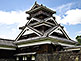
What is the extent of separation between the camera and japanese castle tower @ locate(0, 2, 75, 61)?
52.4ft

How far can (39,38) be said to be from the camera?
15695mm

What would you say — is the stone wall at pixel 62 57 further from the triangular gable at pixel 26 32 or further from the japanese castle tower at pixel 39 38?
the triangular gable at pixel 26 32

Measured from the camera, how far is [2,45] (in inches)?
647

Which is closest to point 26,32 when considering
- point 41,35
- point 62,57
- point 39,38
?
point 41,35

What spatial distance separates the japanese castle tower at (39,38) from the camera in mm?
15977

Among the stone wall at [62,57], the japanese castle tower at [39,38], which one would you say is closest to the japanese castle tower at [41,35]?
the japanese castle tower at [39,38]

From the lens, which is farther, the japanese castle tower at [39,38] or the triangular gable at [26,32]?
the triangular gable at [26,32]

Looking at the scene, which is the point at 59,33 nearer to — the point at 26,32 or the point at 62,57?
the point at 26,32

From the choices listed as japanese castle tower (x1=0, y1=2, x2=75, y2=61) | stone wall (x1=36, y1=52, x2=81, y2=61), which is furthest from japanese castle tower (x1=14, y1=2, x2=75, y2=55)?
stone wall (x1=36, y1=52, x2=81, y2=61)

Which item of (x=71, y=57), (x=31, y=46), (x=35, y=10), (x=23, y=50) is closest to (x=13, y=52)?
(x=23, y=50)

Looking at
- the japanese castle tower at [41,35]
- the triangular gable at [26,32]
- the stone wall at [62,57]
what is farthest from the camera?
the triangular gable at [26,32]

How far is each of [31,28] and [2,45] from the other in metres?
4.31

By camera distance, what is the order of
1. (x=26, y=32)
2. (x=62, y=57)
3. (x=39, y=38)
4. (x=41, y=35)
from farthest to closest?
1. (x=26, y=32)
2. (x=41, y=35)
3. (x=39, y=38)
4. (x=62, y=57)

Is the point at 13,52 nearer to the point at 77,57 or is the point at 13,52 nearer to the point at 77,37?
the point at 77,57
